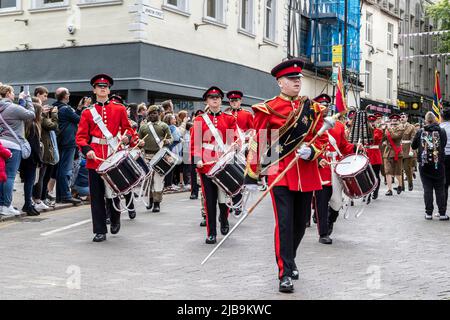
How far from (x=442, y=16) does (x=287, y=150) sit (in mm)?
48790

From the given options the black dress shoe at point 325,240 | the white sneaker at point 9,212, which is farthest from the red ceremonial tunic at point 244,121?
the white sneaker at point 9,212

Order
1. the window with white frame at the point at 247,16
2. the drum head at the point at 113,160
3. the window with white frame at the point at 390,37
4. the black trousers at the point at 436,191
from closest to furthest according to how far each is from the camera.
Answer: the drum head at the point at 113,160
the black trousers at the point at 436,191
the window with white frame at the point at 247,16
the window with white frame at the point at 390,37

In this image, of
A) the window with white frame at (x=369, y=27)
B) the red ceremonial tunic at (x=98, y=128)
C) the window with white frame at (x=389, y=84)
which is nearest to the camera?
the red ceremonial tunic at (x=98, y=128)

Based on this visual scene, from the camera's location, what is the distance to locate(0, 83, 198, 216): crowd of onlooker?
38.8 feet

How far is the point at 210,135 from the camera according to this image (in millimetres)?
10555

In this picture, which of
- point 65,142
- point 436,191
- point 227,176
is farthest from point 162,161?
point 436,191

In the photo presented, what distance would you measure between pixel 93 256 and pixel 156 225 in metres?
3.04

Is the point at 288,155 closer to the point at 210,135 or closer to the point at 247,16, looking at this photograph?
the point at 210,135

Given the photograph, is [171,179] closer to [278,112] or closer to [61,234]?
[61,234]

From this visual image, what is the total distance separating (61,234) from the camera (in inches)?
416

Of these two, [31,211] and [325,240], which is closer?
[325,240]

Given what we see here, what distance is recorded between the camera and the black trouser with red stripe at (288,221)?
22.9ft

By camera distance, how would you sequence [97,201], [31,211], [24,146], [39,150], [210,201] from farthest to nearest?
[39,150] → [31,211] → [24,146] → [210,201] → [97,201]

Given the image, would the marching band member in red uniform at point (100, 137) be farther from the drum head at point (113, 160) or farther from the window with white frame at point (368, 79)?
the window with white frame at point (368, 79)
